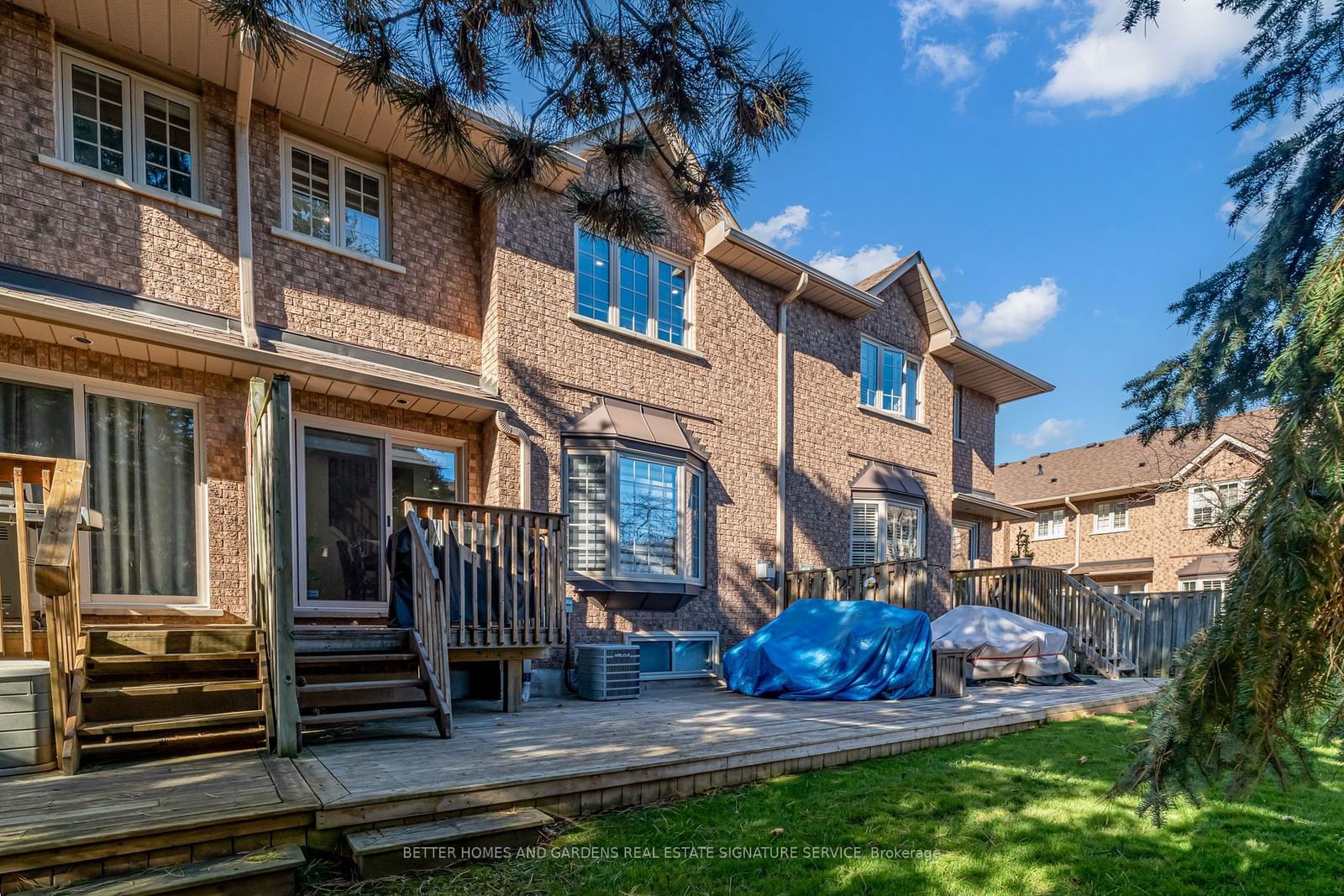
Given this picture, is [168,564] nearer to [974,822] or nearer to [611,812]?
[611,812]

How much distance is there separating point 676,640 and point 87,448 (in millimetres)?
6519

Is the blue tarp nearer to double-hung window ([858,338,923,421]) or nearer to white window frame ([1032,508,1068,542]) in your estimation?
double-hung window ([858,338,923,421])

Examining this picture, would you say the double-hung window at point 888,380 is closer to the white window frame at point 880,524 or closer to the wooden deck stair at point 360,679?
the white window frame at point 880,524

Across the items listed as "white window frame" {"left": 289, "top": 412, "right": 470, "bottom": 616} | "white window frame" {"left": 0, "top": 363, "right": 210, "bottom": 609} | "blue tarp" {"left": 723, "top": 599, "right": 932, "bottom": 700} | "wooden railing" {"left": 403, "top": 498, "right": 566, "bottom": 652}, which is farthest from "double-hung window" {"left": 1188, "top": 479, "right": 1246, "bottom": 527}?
"white window frame" {"left": 0, "top": 363, "right": 210, "bottom": 609}

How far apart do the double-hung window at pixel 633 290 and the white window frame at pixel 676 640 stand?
A: 3.92 m

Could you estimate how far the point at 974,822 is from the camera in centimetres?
414

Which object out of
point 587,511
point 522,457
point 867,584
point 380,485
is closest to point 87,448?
point 380,485

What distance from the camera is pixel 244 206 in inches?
285

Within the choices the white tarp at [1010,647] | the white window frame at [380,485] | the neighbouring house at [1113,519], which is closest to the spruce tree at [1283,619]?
the white window frame at [380,485]

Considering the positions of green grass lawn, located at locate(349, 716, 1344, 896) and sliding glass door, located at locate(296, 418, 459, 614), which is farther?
sliding glass door, located at locate(296, 418, 459, 614)

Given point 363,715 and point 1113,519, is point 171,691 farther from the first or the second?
point 1113,519

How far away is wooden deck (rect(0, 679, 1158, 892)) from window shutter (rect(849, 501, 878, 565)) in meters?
5.51

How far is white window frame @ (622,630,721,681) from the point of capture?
9281mm

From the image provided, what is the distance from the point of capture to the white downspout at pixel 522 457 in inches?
331
